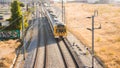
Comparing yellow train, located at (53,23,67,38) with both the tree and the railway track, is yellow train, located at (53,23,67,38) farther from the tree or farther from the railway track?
the tree

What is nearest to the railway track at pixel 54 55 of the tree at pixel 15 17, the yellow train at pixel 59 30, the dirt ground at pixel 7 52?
the yellow train at pixel 59 30

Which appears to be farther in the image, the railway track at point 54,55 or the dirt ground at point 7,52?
the dirt ground at point 7,52

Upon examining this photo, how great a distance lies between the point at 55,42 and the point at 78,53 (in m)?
8.50

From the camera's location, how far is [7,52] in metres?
34.4

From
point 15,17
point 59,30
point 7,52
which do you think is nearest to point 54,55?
point 7,52

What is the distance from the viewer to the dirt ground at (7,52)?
28359mm

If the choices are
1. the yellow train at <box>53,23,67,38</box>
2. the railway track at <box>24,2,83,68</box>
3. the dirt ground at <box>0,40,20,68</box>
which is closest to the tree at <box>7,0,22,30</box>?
the dirt ground at <box>0,40,20,68</box>

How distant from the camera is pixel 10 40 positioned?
42.3 metres

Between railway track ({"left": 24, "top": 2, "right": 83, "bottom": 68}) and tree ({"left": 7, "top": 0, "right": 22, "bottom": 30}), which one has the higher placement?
tree ({"left": 7, "top": 0, "right": 22, "bottom": 30})

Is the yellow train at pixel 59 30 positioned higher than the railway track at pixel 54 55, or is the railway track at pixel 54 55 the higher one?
the yellow train at pixel 59 30

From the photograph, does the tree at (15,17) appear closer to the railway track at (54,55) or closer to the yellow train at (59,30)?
the railway track at (54,55)

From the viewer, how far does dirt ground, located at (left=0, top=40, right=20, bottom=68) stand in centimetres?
2836

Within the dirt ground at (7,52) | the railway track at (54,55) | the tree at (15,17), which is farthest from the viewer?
the tree at (15,17)

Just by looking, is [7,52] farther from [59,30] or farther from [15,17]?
[15,17]
